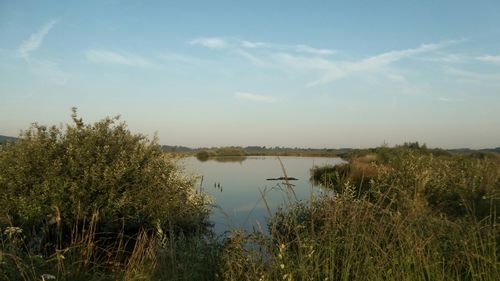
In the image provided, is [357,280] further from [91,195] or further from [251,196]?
[251,196]

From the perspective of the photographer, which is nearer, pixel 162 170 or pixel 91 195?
pixel 91 195

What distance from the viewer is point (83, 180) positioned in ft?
43.1

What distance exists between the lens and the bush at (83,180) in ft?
42.1

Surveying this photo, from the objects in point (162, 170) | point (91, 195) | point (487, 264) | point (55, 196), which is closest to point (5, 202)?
point (55, 196)

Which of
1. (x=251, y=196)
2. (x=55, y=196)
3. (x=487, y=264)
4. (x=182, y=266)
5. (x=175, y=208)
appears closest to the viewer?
(x=487, y=264)

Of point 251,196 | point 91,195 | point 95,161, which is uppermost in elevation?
point 95,161

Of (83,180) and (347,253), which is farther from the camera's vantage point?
(83,180)

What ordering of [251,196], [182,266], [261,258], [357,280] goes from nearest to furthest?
[357,280] < [261,258] < [182,266] < [251,196]

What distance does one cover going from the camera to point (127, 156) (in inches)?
576

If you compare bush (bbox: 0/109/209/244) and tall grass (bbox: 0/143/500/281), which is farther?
bush (bbox: 0/109/209/244)

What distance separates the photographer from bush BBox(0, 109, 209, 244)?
42.1 feet

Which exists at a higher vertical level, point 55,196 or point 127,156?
point 127,156

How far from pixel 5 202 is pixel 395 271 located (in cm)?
1193

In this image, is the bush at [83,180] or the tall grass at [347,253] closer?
the tall grass at [347,253]
